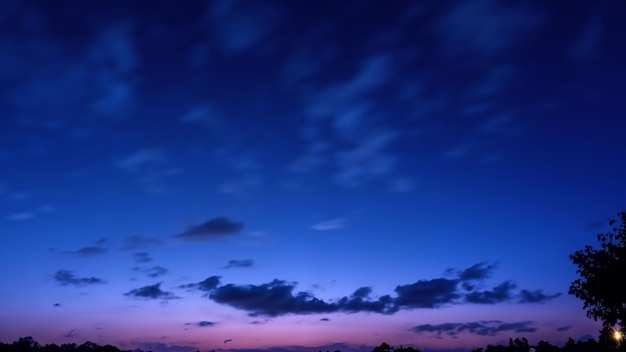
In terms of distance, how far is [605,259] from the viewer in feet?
134

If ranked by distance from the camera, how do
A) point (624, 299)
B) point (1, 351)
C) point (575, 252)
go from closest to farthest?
point (624, 299) < point (575, 252) < point (1, 351)

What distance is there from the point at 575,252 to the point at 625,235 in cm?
376

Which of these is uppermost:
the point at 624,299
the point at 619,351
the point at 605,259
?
the point at 605,259

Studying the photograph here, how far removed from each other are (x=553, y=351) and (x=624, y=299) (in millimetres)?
181942

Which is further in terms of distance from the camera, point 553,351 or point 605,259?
point 553,351

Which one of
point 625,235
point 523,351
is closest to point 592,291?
point 625,235

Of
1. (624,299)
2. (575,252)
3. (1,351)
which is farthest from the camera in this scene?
(1,351)

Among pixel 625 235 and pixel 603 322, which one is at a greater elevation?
pixel 625 235

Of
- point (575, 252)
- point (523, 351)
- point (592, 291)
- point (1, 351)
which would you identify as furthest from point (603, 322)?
point (1, 351)

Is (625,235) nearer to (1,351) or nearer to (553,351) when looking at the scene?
(553,351)

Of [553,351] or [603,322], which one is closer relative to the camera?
[603,322]

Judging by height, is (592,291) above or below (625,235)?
below

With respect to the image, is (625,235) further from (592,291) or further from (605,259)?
(592,291)

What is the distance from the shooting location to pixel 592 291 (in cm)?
4103
